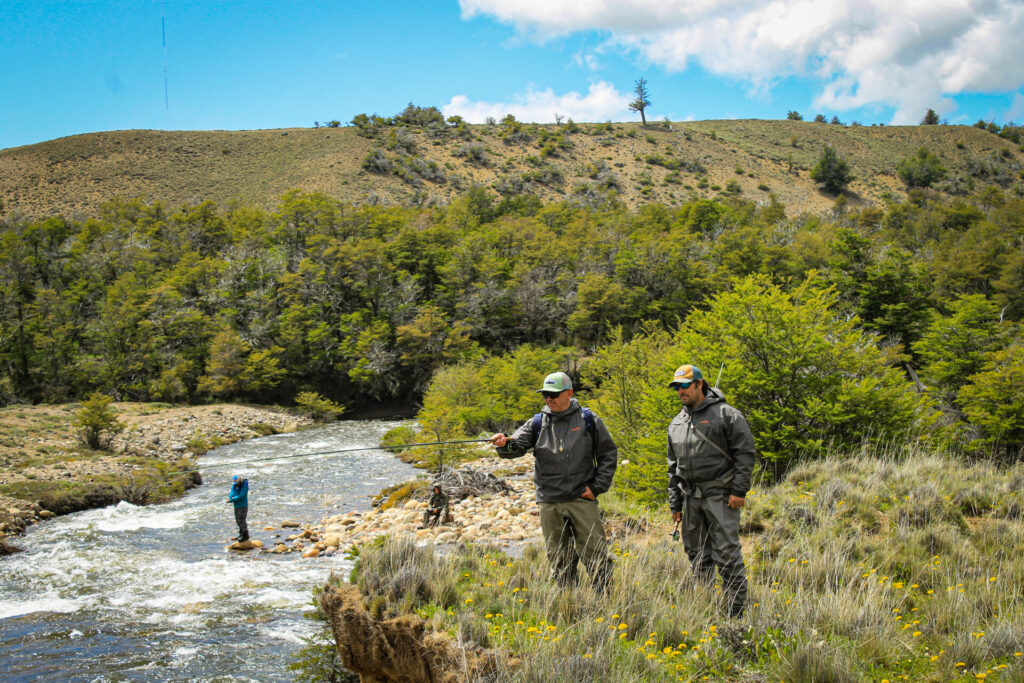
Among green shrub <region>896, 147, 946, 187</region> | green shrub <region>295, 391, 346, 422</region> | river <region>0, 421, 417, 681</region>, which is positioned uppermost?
green shrub <region>896, 147, 946, 187</region>

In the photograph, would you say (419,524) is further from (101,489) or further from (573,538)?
(101,489)

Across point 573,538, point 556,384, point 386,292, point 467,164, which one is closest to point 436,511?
point 573,538

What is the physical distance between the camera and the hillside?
243 ft

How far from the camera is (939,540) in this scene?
5.36 m

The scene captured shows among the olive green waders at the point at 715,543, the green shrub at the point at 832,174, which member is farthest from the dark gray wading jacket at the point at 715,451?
the green shrub at the point at 832,174

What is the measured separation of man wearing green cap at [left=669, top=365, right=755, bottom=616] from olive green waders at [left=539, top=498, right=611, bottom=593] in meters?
0.74

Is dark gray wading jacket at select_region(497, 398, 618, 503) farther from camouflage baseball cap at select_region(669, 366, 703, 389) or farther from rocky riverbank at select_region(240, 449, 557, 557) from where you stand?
rocky riverbank at select_region(240, 449, 557, 557)

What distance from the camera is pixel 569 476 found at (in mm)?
4375

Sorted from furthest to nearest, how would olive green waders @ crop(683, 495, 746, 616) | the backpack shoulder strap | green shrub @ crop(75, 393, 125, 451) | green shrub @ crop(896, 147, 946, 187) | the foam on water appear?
green shrub @ crop(896, 147, 946, 187) → green shrub @ crop(75, 393, 125, 451) → the foam on water → the backpack shoulder strap → olive green waders @ crop(683, 495, 746, 616)

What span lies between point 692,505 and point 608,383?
463 inches

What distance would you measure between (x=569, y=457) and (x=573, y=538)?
0.68 meters

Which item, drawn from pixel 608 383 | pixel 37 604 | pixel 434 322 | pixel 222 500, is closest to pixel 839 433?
pixel 608 383

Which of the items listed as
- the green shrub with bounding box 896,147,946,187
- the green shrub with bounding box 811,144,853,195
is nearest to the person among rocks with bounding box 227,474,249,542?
the green shrub with bounding box 811,144,853,195

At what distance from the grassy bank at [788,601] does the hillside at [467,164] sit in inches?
2828
